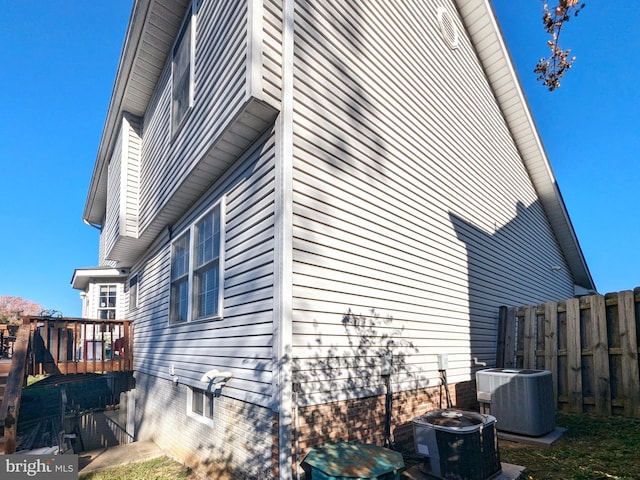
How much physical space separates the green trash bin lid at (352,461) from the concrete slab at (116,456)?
15.6 ft

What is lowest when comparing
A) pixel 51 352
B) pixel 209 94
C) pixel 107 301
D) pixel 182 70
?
pixel 51 352

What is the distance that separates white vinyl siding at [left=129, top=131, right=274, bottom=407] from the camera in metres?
4.66

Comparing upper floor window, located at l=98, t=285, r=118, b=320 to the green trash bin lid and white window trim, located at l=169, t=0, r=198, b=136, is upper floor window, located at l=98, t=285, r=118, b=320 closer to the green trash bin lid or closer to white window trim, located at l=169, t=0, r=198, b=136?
white window trim, located at l=169, t=0, r=198, b=136

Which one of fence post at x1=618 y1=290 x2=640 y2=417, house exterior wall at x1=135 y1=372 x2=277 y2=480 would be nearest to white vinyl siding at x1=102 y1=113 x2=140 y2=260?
house exterior wall at x1=135 y1=372 x2=277 y2=480

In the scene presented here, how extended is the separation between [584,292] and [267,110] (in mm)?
17011

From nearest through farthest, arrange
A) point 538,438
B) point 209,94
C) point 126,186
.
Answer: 1. point 538,438
2. point 209,94
3. point 126,186

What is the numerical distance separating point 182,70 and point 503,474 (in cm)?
828

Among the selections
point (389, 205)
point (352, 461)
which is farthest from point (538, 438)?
point (389, 205)

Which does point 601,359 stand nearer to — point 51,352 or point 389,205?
point 389,205

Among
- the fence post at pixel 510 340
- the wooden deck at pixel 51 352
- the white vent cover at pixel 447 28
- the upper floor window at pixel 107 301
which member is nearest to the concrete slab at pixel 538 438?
the fence post at pixel 510 340

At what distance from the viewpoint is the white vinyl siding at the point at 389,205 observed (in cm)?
486

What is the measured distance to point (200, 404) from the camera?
650 centimetres

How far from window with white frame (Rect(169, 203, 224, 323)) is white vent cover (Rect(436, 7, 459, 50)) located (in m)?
6.66

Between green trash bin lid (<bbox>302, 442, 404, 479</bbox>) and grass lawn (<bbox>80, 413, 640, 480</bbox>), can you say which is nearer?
green trash bin lid (<bbox>302, 442, 404, 479</bbox>)
